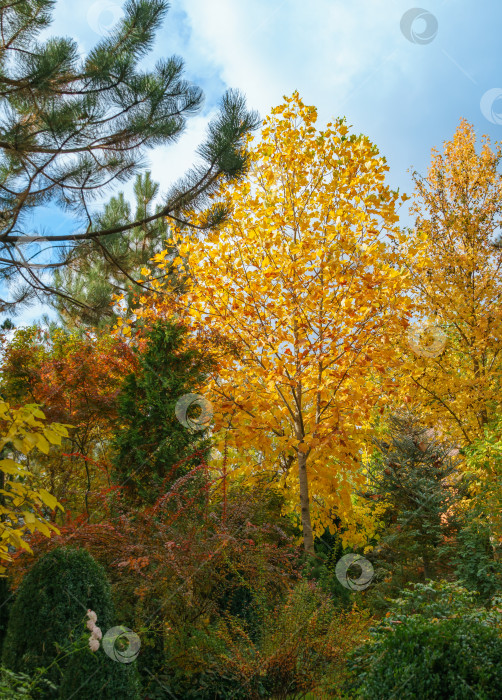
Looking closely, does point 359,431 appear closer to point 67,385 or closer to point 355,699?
point 355,699

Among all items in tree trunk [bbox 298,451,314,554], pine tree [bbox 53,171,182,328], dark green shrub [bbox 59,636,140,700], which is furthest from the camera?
pine tree [bbox 53,171,182,328]

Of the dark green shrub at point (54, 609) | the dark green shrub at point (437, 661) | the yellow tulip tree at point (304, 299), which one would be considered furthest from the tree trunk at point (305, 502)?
the dark green shrub at point (54, 609)

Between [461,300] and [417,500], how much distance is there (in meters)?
3.16

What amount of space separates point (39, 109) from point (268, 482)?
6.64 meters

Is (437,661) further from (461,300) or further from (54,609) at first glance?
(461,300)

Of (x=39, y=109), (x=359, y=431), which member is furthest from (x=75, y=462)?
(x=39, y=109)

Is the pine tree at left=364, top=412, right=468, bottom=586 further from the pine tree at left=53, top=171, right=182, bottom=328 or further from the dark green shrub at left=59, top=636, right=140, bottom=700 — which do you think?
the dark green shrub at left=59, top=636, right=140, bottom=700

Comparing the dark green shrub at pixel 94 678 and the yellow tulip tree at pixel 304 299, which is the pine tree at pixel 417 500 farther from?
the dark green shrub at pixel 94 678

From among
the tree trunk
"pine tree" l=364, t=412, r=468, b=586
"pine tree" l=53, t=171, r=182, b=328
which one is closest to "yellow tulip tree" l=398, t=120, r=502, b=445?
"pine tree" l=364, t=412, r=468, b=586

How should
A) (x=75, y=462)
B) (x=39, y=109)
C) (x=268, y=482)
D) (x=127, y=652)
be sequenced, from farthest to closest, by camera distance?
(x=75, y=462) → (x=268, y=482) → (x=39, y=109) → (x=127, y=652)

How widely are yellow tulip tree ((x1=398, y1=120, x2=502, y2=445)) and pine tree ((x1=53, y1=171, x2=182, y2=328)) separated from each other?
4.18 meters

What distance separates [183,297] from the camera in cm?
734

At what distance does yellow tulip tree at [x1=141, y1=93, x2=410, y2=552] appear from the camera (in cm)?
618

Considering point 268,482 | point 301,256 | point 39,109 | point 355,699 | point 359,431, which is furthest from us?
point 268,482
